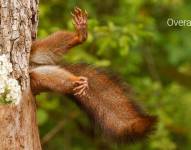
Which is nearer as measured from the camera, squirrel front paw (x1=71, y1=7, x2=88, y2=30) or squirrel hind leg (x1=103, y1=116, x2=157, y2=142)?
squirrel hind leg (x1=103, y1=116, x2=157, y2=142)

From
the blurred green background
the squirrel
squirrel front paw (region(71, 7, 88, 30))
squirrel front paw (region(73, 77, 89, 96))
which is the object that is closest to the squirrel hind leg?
the squirrel

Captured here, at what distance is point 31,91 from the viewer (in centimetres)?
378

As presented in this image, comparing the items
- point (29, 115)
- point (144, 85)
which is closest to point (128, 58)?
point (144, 85)

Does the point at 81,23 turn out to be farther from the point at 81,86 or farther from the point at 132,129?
the point at 132,129

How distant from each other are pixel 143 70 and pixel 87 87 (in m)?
4.05

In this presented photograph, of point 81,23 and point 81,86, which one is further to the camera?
point 81,23

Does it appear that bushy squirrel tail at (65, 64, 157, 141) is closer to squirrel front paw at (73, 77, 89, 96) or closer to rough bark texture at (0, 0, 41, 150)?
squirrel front paw at (73, 77, 89, 96)

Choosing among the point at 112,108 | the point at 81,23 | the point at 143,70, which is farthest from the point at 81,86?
the point at 143,70

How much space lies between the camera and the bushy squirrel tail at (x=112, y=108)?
12.7 ft

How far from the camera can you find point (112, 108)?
4020 mm

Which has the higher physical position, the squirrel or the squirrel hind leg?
the squirrel

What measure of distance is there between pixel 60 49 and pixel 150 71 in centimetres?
364

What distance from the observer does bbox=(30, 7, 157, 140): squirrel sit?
151 inches

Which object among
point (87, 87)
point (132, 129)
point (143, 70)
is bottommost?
point (143, 70)
